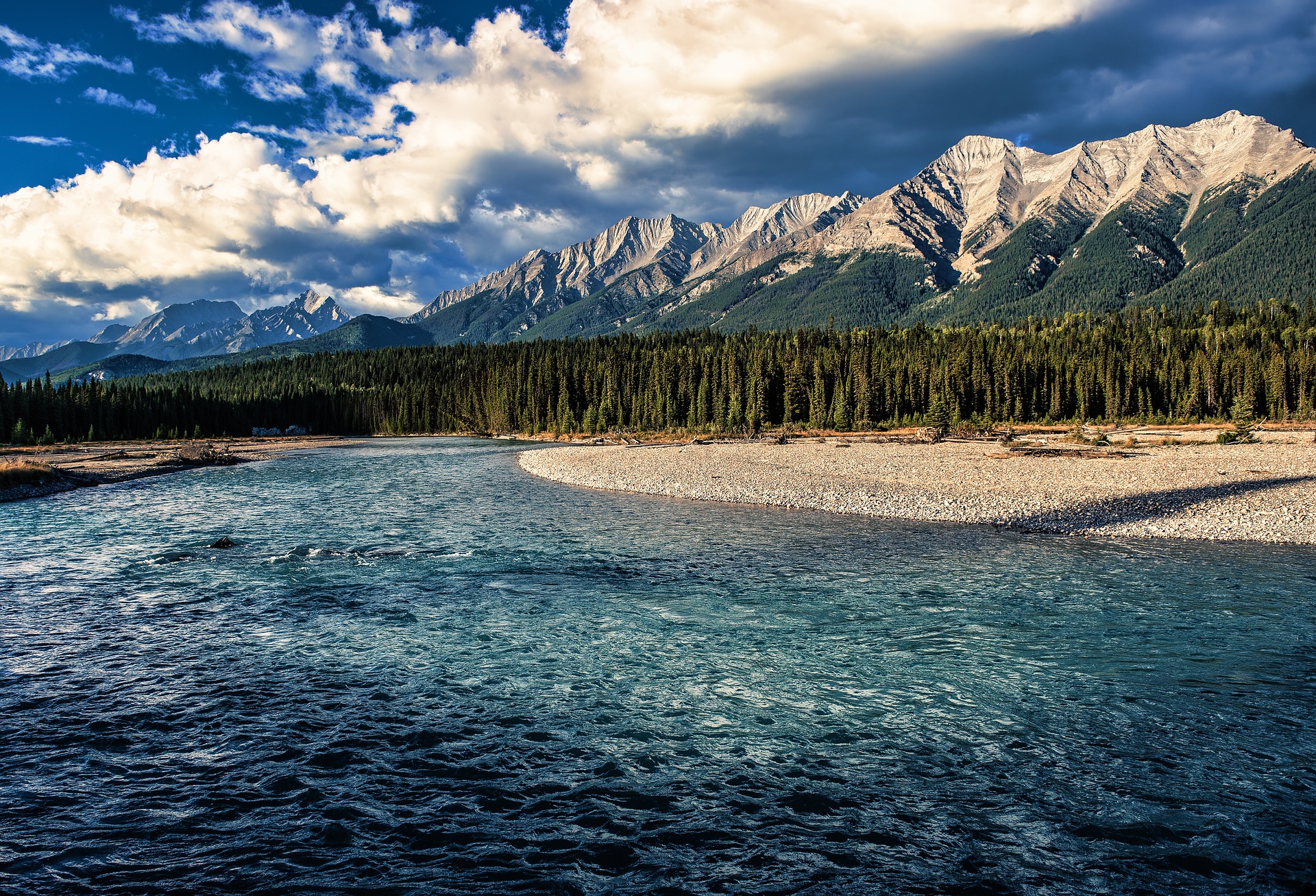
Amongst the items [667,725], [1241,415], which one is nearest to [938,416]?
[1241,415]

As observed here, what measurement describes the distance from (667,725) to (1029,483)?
35.5 meters

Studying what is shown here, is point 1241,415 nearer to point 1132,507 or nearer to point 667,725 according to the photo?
point 1132,507

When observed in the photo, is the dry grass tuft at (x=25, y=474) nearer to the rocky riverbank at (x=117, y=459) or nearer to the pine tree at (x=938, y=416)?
the rocky riverbank at (x=117, y=459)

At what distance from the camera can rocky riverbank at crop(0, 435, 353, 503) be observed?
5247 cm

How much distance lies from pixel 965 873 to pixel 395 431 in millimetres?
Result: 188965

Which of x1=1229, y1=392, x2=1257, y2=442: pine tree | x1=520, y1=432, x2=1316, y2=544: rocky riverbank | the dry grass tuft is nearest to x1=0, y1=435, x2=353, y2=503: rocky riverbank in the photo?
the dry grass tuft

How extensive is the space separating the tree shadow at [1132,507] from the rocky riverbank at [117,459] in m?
63.3

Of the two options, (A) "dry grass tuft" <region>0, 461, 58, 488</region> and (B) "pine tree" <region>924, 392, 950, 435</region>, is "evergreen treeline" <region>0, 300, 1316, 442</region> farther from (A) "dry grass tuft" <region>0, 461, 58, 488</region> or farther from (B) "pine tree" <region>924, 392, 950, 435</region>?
(A) "dry grass tuft" <region>0, 461, 58, 488</region>

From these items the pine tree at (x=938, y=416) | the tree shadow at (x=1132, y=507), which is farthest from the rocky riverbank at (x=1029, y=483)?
the pine tree at (x=938, y=416)

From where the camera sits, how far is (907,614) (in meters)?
17.2

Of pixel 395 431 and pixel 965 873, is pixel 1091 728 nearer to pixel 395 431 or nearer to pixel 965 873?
pixel 965 873

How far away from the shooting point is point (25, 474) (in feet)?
171

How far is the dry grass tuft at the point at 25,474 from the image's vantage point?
5025 centimetres

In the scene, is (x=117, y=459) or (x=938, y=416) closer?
(x=117, y=459)
